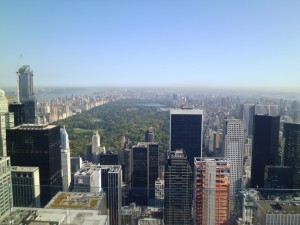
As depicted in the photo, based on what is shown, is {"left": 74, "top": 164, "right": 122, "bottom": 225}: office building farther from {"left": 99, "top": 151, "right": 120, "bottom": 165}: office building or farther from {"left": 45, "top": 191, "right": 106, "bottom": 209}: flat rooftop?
{"left": 99, "top": 151, "right": 120, "bottom": 165}: office building

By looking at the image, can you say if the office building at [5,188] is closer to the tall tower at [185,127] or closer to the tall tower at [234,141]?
the tall tower at [185,127]

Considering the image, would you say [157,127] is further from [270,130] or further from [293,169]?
[293,169]

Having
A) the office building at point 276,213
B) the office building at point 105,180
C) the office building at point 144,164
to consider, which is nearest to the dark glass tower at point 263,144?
the office building at point 144,164

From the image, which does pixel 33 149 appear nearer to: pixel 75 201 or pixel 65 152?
pixel 65 152

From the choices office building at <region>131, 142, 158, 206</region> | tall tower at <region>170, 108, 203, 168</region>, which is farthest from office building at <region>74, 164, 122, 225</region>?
tall tower at <region>170, 108, 203, 168</region>

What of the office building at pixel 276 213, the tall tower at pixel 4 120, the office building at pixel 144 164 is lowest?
the office building at pixel 144 164

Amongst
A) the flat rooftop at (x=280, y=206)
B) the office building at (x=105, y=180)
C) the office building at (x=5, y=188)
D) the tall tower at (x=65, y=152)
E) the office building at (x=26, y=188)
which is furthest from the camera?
the tall tower at (x=65, y=152)
